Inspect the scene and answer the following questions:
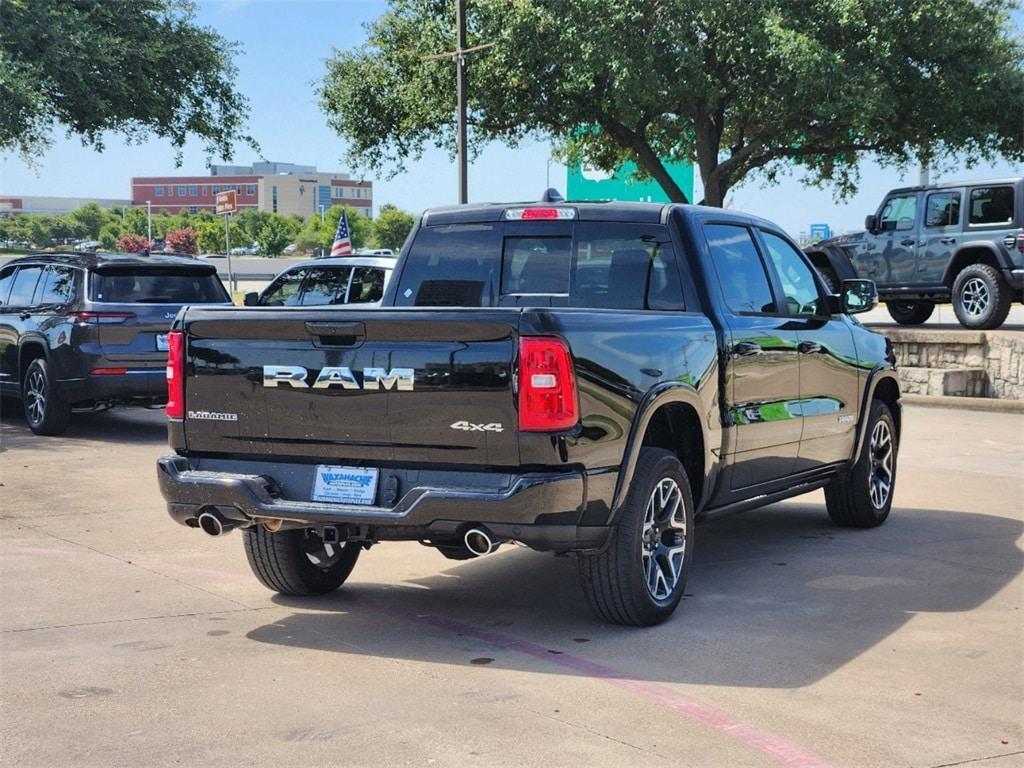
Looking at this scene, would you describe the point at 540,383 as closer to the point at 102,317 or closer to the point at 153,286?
the point at 102,317

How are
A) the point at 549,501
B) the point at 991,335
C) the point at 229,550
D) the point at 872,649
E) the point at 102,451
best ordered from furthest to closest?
the point at 991,335 → the point at 102,451 → the point at 229,550 → the point at 872,649 → the point at 549,501

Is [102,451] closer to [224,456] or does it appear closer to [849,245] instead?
[224,456]

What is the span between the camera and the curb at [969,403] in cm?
1619

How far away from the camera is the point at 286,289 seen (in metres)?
15.0

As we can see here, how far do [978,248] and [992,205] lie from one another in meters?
0.66

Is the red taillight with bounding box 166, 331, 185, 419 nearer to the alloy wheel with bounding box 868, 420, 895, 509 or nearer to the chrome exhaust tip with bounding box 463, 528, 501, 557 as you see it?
the chrome exhaust tip with bounding box 463, 528, 501, 557

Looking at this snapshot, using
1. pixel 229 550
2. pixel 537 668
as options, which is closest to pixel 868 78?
pixel 229 550

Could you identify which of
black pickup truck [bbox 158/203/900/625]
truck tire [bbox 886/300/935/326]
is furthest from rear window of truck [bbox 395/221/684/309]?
truck tire [bbox 886/300/935/326]

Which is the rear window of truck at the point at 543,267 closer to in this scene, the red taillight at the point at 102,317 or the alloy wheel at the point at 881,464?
the alloy wheel at the point at 881,464

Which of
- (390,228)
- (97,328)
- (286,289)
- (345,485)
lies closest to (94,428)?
(97,328)

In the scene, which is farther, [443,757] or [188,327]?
[188,327]

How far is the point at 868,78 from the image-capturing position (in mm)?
26219

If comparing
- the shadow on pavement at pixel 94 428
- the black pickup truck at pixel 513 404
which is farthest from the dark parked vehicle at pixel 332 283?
the black pickup truck at pixel 513 404

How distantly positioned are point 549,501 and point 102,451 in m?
7.87
